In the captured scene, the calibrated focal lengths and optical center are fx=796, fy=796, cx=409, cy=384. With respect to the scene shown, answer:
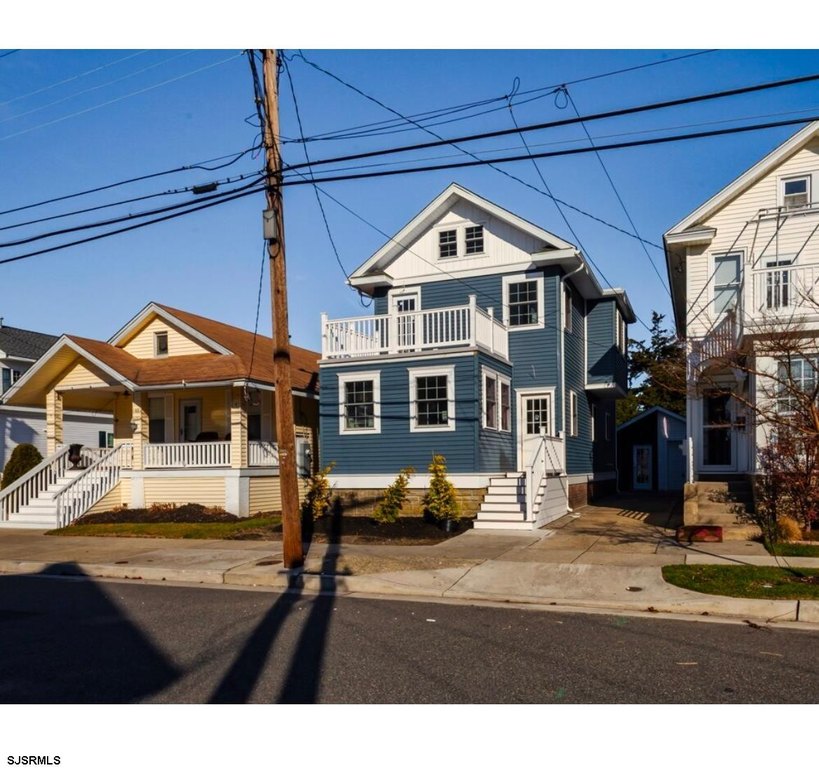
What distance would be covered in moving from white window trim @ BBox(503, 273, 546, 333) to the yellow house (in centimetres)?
663

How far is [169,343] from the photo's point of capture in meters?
24.8

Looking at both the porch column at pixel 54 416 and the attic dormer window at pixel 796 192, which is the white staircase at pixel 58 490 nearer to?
the porch column at pixel 54 416

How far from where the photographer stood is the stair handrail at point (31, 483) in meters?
21.6

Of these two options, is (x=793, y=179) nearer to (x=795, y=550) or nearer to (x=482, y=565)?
(x=795, y=550)

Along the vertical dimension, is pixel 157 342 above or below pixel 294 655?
above

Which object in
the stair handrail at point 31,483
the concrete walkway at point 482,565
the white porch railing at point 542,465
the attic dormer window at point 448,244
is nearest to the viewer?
the concrete walkway at point 482,565

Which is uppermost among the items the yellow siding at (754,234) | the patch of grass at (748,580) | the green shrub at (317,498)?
the yellow siding at (754,234)

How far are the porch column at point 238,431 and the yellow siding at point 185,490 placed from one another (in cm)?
78

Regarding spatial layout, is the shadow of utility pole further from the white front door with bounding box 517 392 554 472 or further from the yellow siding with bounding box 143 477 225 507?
the white front door with bounding box 517 392 554 472

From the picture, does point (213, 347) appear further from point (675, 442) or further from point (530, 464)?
point (675, 442)

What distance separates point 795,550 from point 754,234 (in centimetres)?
951

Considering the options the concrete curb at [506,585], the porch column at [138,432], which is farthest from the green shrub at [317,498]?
the porch column at [138,432]

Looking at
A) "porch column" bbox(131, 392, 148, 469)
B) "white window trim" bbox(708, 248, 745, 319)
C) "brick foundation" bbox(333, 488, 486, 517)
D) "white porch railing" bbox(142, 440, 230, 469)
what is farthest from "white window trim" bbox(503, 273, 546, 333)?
"porch column" bbox(131, 392, 148, 469)

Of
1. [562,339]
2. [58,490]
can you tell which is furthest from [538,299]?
[58,490]
